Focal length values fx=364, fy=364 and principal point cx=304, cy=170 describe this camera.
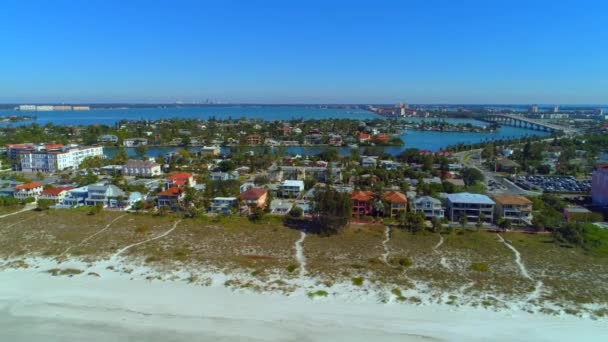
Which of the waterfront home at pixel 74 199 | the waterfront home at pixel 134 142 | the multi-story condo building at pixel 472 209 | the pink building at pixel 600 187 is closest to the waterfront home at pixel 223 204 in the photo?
the waterfront home at pixel 74 199

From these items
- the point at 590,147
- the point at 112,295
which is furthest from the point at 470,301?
the point at 590,147

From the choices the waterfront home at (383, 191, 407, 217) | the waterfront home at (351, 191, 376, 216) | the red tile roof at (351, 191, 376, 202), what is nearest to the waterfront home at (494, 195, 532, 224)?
the waterfront home at (383, 191, 407, 217)

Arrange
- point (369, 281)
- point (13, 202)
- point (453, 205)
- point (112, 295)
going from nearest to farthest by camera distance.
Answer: point (112, 295) < point (369, 281) < point (453, 205) < point (13, 202)

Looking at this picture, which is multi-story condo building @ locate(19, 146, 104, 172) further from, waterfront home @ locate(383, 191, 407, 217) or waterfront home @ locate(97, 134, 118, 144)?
waterfront home @ locate(383, 191, 407, 217)

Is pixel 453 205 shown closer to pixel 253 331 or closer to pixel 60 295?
pixel 253 331

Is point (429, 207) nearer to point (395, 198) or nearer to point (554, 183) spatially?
point (395, 198)

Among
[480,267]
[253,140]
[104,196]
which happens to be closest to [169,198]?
[104,196]
